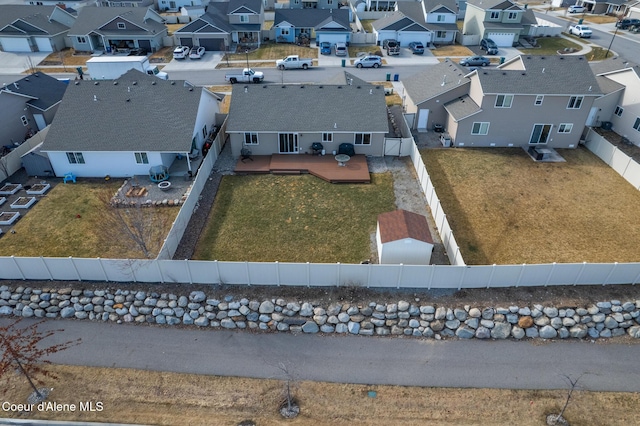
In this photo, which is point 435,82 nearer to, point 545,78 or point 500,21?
point 545,78

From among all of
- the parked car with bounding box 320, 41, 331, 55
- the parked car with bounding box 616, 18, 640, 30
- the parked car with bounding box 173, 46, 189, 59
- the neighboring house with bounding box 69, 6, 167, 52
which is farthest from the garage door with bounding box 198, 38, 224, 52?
the parked car with bounding box 616, 18, 640, 30

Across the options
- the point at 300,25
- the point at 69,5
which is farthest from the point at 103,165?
the point at 69,5

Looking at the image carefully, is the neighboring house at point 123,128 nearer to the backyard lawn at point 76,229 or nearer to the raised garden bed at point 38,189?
the raised garden bed at point 38,189

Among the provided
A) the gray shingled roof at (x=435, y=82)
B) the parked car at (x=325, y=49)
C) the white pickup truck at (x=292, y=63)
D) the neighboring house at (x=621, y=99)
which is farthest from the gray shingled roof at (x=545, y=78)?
the parked car at (x=325, y=49)

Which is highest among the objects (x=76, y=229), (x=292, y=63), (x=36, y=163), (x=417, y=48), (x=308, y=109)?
(x=308, y=109)

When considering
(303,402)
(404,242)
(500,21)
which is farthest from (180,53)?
(303,402)

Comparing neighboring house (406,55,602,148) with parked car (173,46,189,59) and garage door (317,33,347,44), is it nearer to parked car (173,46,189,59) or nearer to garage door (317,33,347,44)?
garage door (317,33,347,44)

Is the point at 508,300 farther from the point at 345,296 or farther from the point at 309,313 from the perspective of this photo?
the point at 309,313
